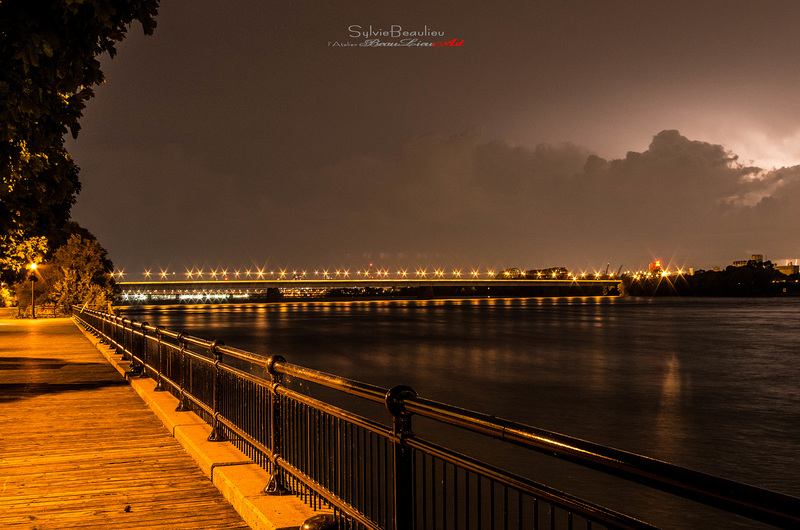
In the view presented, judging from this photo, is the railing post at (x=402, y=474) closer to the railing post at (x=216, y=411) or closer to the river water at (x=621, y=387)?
the railing post at (x=216, y=411)

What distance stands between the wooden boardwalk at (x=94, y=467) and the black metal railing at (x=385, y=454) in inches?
28.2

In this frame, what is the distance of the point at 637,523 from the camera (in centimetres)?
258

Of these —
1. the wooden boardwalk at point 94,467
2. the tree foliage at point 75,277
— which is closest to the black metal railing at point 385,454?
the wooden boardwalk at point 94,467

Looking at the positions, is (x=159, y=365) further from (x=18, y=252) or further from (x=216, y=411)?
(x=18, y=252)

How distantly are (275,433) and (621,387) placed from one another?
88.0 feet

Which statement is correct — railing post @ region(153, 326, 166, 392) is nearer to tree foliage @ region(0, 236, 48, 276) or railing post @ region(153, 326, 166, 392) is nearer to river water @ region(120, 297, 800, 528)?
river water @ region(120, 297, 800, 528)

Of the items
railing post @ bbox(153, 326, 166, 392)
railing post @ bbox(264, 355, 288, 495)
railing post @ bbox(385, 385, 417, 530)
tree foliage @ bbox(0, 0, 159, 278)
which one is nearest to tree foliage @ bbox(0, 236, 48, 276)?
railing post @ bbox(153, 326, 166, 392)

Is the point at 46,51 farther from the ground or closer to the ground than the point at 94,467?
farther from the ground

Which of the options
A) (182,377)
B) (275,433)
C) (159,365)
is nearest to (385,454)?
(275,433)

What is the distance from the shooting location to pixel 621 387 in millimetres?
30656

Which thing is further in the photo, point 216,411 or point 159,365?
point 159,365

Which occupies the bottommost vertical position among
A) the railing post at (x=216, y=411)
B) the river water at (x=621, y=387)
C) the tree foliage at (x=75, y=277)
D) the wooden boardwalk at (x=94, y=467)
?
the river water at (x=621, y=387)

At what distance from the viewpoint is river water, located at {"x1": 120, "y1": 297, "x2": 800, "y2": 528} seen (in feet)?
51.6

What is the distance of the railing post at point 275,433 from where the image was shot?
6410mm
